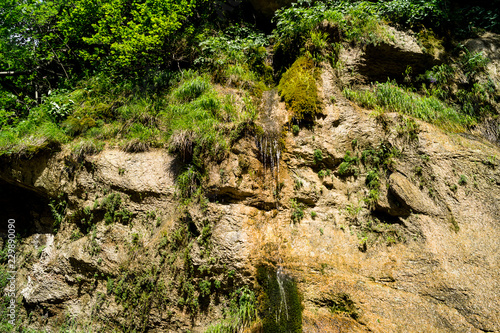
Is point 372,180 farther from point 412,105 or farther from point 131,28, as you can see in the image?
point 131,28

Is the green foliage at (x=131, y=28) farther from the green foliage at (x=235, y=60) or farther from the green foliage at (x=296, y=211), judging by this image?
the green foliage at (x=296, y=211)

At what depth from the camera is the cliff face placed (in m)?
5.05

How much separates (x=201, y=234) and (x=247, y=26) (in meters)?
8.03

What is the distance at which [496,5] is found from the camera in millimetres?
8672

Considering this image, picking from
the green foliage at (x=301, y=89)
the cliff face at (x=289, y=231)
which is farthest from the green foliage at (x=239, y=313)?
the green foliage at (x=301, y=89)

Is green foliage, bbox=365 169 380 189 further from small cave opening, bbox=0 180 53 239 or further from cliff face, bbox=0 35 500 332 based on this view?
small cave opening, bbox=0 180 53 239

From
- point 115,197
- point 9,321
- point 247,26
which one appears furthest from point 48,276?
point 247,26

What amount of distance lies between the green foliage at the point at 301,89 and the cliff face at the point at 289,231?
0.29 meters

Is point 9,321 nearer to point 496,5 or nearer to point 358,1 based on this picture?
point 358,1

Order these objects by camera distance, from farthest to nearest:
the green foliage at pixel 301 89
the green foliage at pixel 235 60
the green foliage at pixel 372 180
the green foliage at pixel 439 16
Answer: the green foliage at pixel 439 16 < the green foliage at pixel 235 60 < the green foliage at pixel 301 89 < the green foliage at pixel 372 180

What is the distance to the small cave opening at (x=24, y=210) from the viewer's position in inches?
316

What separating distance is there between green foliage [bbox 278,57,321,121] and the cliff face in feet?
0.94

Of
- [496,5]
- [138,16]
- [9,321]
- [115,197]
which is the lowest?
[9,321]

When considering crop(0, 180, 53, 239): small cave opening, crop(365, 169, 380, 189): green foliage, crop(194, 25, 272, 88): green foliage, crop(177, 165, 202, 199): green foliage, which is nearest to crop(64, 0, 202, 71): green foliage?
crop(194, 25, 272, 88): green foliage
